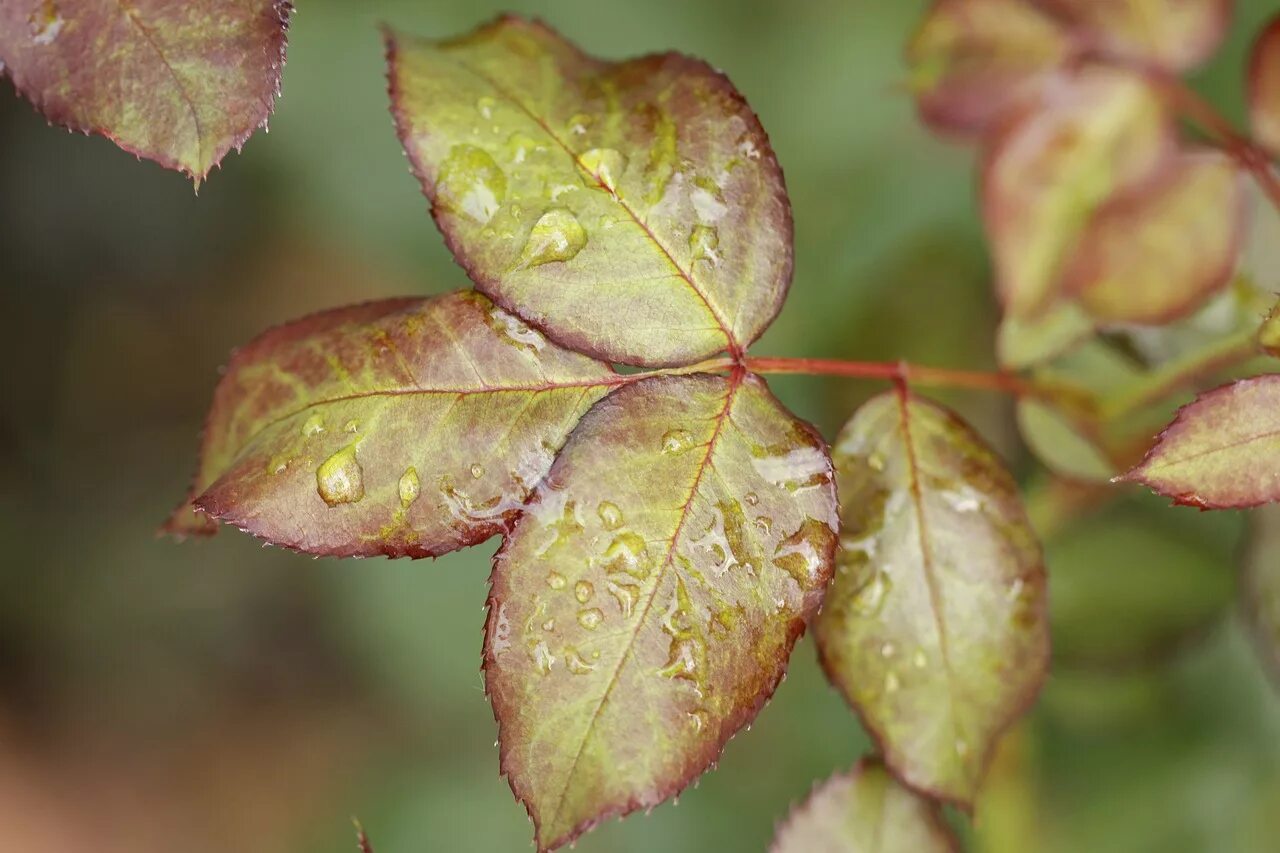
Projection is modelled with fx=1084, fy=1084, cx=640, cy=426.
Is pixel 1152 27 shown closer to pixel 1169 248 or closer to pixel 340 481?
pixel 1169 248

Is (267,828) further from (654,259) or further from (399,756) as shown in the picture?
(654,259)

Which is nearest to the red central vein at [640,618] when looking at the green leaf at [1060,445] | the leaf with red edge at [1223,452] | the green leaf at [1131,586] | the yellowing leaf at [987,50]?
the leaf with red edge at [1223,452]

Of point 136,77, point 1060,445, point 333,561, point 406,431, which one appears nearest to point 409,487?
point 406,431

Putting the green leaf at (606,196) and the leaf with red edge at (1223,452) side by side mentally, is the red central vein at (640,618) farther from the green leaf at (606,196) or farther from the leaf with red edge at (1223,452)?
the leaf with red edge at (1223,452)

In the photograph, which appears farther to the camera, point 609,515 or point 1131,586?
point 1131,586

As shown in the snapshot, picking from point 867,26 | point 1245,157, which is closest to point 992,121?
point 1245,157

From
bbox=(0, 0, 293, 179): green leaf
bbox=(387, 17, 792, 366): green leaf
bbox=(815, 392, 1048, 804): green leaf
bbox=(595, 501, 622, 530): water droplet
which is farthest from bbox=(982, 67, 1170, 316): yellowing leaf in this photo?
bbox=(0, 0, 293, 179): green leaf

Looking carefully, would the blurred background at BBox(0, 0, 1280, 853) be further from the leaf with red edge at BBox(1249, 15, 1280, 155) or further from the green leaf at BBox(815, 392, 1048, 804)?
the green leaf at BBox(815, 392, 1048, 804)
